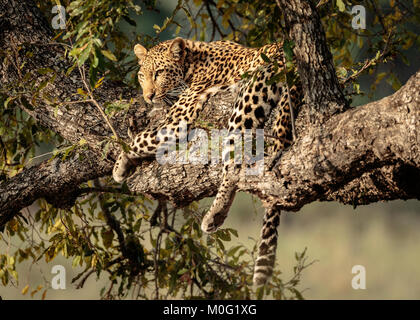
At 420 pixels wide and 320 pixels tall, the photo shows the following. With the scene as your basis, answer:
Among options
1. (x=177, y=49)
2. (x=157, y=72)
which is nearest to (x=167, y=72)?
(x=157, y=72)

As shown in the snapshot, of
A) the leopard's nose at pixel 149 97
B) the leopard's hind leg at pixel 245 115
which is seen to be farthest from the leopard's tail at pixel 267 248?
the leopard's nose at pixel 149 97

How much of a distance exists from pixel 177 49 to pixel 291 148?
1.93m

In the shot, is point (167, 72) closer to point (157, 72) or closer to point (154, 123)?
point (157, 72)

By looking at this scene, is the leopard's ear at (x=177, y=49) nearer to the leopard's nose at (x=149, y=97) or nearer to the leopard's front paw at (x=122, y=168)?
the leopard's nose at (x=149, y=97)

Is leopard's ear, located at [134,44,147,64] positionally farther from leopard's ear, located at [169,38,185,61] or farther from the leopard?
leopard's ear, located at [169,38,185,61]

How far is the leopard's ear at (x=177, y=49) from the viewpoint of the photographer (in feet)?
19.0

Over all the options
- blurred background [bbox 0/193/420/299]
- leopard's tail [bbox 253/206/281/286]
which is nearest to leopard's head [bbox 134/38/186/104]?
leopard's tail [bbox 253/206/281/286]

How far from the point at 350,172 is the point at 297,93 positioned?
2.81 feet

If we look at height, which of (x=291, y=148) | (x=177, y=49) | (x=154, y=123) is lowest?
(x=291, y=148)

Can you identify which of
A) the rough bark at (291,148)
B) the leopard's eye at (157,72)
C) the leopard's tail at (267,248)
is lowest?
the leopard's tail at (267,248)

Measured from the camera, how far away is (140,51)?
19.7 feet

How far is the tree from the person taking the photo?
158 inches

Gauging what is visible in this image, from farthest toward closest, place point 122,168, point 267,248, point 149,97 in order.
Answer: point 149,97 < point 122,168 < point 267,248

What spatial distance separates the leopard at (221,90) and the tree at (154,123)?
118 millimetres
